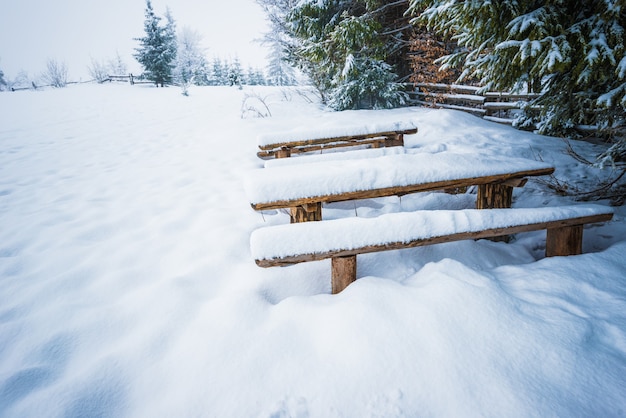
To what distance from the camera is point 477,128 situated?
23.1 feet

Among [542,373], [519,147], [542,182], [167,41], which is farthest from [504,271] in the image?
[167,41]

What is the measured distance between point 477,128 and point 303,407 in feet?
24.0

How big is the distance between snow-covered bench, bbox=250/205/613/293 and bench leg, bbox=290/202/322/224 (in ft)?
1.72

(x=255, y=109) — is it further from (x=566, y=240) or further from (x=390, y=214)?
(x=566, y=240)

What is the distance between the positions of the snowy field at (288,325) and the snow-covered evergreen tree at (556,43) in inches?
50.6

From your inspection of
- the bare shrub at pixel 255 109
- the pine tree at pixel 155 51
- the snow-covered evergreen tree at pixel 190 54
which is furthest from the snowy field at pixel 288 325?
the snow-covered evergreen tree at pixel 190 54

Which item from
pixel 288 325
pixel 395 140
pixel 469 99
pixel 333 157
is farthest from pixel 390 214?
pixel 469 99

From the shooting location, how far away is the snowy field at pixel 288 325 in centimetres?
151

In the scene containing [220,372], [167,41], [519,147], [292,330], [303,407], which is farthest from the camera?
[167,41]

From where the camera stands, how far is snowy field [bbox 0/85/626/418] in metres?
1.51

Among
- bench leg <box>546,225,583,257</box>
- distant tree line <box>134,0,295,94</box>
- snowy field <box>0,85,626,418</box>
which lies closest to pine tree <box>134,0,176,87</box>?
distant tree line <box>134,0,295,94</box>

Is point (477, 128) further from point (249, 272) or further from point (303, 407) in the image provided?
point (303, 407)

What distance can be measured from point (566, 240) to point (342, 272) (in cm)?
192

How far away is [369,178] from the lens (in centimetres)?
253
